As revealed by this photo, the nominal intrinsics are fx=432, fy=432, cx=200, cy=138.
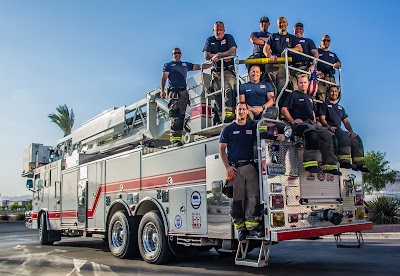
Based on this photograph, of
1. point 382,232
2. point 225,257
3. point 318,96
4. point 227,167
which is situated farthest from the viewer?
point 382,232

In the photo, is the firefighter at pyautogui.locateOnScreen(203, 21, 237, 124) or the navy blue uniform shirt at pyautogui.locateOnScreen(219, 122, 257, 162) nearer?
the navy blue uniform shirt at pyautogui.locateOnScreen(219, 122, 257, 162)

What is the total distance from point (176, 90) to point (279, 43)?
2.14 meters

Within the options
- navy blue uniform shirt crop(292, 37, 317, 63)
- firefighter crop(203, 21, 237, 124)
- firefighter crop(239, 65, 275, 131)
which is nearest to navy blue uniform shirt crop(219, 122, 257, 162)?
firefighter crop(239, 65, 275, 131)

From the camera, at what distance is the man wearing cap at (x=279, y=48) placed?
734cm

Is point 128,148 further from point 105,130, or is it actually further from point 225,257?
point 225,257

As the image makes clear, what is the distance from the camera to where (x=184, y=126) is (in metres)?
8.36

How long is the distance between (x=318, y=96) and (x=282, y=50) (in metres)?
1.11

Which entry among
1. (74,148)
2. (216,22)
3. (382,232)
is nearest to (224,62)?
(216,22)

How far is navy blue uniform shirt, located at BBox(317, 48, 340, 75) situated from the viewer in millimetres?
8055

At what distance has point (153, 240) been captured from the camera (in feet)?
27.8

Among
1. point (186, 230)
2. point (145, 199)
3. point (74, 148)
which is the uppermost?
point (74, 148)

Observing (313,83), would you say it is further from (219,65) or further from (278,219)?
(278,219)

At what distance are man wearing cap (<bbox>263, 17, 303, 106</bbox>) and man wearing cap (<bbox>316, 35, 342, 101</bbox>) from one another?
2.31ft

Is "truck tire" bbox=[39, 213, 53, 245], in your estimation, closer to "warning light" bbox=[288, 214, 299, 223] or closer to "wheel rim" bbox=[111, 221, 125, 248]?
"wheel rim" bbox=[111, 221, 125, 248]
